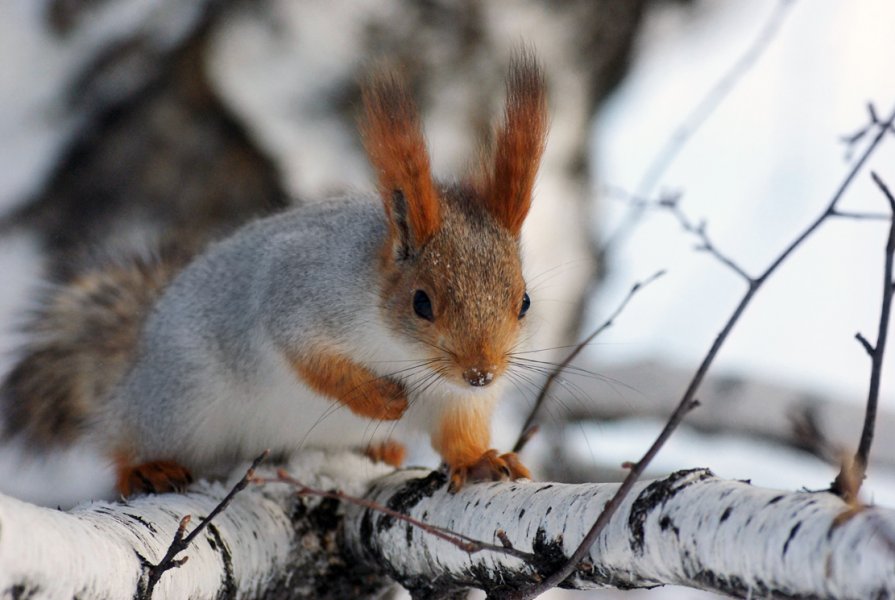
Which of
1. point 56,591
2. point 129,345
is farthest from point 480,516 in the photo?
point 129,345

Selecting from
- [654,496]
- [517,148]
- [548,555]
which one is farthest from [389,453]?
[654,496]

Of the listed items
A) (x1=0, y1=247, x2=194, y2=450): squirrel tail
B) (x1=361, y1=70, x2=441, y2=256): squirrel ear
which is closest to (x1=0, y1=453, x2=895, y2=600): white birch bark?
(x1=361, y1=70, x2=441, y2=256): squirrel ear

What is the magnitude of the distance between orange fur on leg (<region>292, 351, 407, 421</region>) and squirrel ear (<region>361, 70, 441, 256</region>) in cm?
22

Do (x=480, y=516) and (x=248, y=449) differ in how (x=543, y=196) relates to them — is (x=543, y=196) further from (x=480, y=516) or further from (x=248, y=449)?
(x=480, y=516)

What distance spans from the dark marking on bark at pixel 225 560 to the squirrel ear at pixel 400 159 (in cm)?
55

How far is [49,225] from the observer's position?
7.70 ft

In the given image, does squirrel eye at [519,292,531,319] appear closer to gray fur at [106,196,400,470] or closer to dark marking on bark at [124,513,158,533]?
gray fur at [106,196,400,470]

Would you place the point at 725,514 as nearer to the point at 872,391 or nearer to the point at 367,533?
the point at 872,391

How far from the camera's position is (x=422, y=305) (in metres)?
1.49

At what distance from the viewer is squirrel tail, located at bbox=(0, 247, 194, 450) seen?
6.89 feet

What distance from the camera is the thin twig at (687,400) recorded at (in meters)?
0.86

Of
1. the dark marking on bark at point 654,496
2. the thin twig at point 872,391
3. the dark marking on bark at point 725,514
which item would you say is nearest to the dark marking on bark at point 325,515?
the dark marking on bark at point 654,496

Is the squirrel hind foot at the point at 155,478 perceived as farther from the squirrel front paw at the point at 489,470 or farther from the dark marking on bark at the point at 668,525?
the dark marking on bark at the point at 668,525

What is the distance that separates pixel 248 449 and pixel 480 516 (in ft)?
2.06
